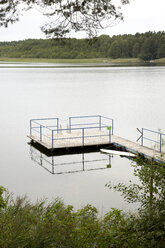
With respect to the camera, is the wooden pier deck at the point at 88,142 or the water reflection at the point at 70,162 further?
the wooden pier deck at the point at 88,142

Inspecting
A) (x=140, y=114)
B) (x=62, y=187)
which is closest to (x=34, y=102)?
(x=140, y=114)

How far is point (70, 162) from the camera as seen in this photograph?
1692cm

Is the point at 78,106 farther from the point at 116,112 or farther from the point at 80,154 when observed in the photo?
the point at 80,154

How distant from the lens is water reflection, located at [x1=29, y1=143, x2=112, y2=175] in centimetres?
1611

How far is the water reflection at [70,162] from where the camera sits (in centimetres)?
1611

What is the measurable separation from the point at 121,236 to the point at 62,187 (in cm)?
813

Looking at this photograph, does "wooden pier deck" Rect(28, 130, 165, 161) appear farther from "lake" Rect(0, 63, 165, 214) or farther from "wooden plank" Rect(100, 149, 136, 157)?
"lake" Rect(0, 63, 165, 214)

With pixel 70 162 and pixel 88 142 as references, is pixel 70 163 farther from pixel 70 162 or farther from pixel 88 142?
pixel 88 142

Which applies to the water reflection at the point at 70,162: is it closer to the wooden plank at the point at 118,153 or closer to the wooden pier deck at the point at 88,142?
the wooden plank at the point at 118,153

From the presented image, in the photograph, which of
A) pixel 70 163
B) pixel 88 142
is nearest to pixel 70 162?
pixel 70 163

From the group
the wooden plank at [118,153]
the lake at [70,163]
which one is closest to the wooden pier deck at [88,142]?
the wooden plank at [118,153]

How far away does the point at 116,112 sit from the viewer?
32.8 metres

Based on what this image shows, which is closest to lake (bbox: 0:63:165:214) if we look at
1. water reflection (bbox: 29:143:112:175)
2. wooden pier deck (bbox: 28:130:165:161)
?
water reflection (bbox: 29:143:112:175)

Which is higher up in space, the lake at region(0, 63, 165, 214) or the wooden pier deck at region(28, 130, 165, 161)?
the wooden pier deck at region(28, 130, 165, 161)
